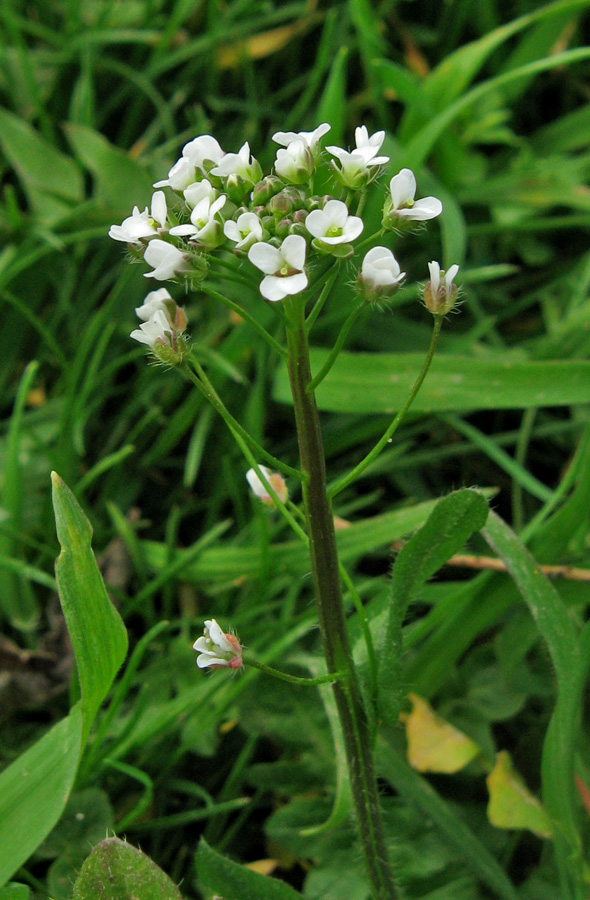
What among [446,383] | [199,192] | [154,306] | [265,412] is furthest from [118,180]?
A: [199,192]

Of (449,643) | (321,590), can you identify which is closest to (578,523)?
(449,643)

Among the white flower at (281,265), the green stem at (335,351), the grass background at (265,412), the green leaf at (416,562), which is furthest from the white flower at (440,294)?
the grass background at (265,412)

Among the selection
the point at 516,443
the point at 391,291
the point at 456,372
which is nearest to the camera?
the point at 391,291

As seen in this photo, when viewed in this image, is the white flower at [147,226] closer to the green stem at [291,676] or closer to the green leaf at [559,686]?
the green stem at [291,676]

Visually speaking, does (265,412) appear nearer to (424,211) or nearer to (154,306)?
(154,306)

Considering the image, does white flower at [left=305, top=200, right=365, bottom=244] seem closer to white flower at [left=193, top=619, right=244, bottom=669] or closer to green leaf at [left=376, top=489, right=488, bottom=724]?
green leaf at [left=376, top=489, right=488, bottom=724]

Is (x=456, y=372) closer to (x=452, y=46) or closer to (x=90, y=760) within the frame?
(x=90, y=760)
